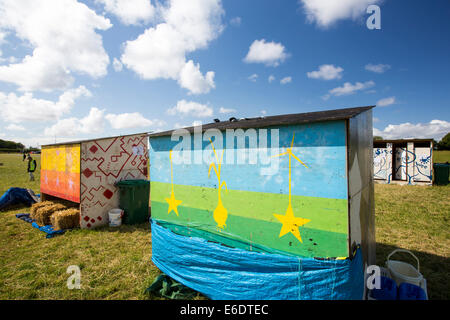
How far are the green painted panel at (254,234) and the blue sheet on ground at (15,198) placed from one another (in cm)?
864

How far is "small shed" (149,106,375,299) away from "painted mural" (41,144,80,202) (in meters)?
4.53

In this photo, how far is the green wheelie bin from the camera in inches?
258

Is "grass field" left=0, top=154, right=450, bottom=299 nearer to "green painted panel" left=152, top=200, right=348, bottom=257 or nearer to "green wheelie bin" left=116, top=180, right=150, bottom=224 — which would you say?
"green wheelie bin" left=116, top=180, right=150, bottom=224

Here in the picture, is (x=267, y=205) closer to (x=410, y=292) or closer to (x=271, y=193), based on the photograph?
(x=271, y=193)

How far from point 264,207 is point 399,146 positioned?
16463 mm

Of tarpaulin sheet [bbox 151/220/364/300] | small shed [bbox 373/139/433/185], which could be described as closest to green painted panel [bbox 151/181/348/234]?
tarpaulin sheet [bbox 151/220/364/300]

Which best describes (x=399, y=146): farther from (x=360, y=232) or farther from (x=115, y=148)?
(x=115, y=148)

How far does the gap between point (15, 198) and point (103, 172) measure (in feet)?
17.5

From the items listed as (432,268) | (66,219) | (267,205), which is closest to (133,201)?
(66,219)

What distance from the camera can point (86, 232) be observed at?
582cm

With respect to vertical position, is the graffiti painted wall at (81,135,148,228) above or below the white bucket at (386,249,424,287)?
above

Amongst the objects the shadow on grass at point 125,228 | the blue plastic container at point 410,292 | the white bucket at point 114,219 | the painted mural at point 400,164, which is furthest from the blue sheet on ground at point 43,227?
the painted mural at point 400,164

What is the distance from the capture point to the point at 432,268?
389cm
